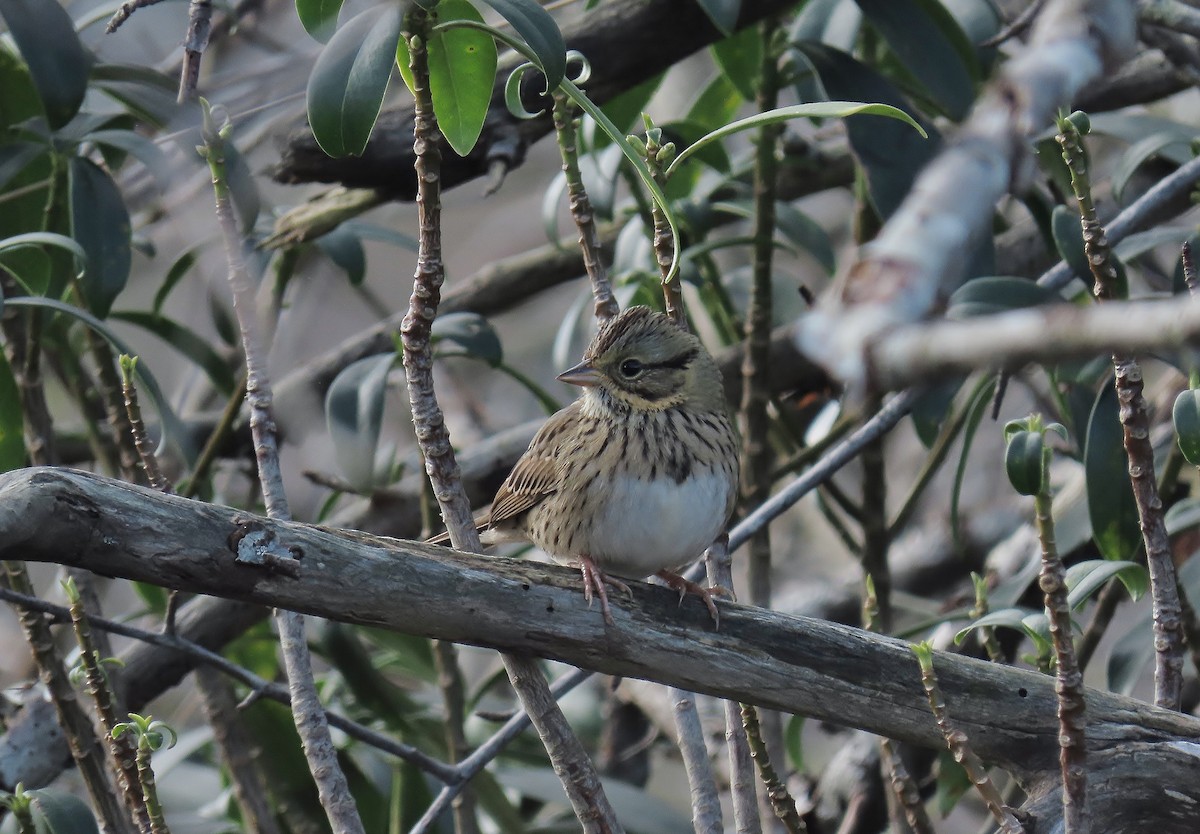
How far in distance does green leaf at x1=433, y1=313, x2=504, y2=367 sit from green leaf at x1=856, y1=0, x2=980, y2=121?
116cm

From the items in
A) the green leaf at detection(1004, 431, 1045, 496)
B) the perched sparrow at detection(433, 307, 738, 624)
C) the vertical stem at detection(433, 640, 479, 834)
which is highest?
the green leaf at detection(1004, 431, 1045, 496)

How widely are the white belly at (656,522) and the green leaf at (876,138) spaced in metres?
0.89

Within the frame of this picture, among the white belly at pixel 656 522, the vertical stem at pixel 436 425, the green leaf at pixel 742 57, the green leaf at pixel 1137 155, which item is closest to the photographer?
the vertical stem at pixel 436 425

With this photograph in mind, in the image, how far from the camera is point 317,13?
2002 mm

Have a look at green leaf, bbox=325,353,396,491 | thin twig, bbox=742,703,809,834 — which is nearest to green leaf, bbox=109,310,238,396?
green leaf, bbox=325,353,396,491

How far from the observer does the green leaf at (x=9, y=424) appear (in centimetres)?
256

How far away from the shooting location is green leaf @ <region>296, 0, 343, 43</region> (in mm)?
1998

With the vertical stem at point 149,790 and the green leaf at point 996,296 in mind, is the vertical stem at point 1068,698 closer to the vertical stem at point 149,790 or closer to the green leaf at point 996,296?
the green leaf at point 996,296

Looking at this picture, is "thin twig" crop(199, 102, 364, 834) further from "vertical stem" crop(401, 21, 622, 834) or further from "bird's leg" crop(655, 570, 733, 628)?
"bird's leg" crop(655, 570, 733, 628)

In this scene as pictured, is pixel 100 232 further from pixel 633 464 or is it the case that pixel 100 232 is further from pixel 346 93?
pixel 633 464

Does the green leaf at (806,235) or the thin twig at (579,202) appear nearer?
the thin twig at (579,202)

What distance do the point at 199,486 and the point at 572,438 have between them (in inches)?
42.6

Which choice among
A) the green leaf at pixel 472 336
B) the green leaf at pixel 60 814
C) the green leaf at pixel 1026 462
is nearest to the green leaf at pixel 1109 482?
the green leaf at pixel 1026 462

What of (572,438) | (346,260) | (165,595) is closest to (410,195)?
(346,260)
